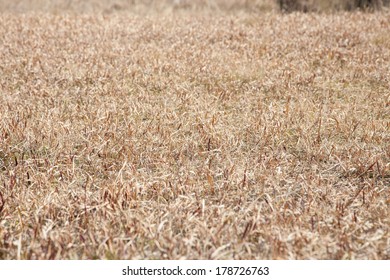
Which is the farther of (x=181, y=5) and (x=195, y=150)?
(x=181, y=5)

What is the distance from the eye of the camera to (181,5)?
14266mm

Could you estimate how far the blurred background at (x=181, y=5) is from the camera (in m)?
13.6

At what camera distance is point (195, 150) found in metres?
4.68

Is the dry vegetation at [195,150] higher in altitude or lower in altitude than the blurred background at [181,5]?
lower

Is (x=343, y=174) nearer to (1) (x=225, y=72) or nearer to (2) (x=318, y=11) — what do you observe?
(1) (x=225, y=72)

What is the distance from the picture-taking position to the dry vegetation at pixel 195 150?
10.5 feet

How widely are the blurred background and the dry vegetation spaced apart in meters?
4.70

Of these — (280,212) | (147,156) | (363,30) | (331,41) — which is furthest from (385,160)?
(363,30)

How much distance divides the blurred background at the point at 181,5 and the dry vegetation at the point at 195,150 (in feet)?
15.4

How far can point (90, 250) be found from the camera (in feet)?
10.3

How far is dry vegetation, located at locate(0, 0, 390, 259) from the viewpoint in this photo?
321 centimetres

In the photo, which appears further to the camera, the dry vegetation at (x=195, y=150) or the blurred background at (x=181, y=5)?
the blurred background at (x=181, y=5)

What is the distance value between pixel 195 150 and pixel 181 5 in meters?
10.4

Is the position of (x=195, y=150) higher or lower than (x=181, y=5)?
lower
